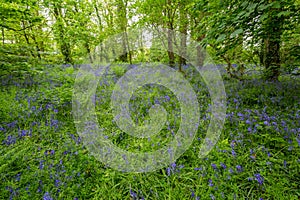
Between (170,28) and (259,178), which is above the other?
(170,28)

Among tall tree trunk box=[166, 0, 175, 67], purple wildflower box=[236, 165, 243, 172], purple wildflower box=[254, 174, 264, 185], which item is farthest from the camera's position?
tall tree trunk box=[166, 0, 175, 67]

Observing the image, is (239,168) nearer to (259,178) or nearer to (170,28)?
(259,178)

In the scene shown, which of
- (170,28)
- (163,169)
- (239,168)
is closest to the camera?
(239,168)

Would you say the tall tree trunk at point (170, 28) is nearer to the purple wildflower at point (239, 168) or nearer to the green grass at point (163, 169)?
the green grass at point (163, 169)

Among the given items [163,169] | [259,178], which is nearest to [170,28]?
[163,169]

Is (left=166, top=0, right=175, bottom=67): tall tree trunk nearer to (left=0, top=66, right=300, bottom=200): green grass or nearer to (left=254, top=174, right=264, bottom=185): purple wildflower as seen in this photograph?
(left=0, top=66, right=300, bottom=200): green grass

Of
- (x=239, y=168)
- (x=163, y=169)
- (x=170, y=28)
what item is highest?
(x=170, y=28)

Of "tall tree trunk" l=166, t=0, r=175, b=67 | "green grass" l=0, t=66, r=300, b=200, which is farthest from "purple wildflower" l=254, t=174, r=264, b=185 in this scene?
"tall tree trunk" l=166, t=0, r=175, b=67

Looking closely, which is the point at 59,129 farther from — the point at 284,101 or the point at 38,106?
the point at 284,101

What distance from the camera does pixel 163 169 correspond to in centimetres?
222

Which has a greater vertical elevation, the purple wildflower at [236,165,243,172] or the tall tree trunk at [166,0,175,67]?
the tall tree trunk at [166,0,175,67]

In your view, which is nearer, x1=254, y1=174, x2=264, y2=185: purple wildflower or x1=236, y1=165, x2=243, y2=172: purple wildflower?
x1=254, y1=174, x2=264, y2=185: purple wildflower

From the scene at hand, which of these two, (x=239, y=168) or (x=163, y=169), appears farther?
(x=163, y=169)

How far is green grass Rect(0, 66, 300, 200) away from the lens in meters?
1.93
